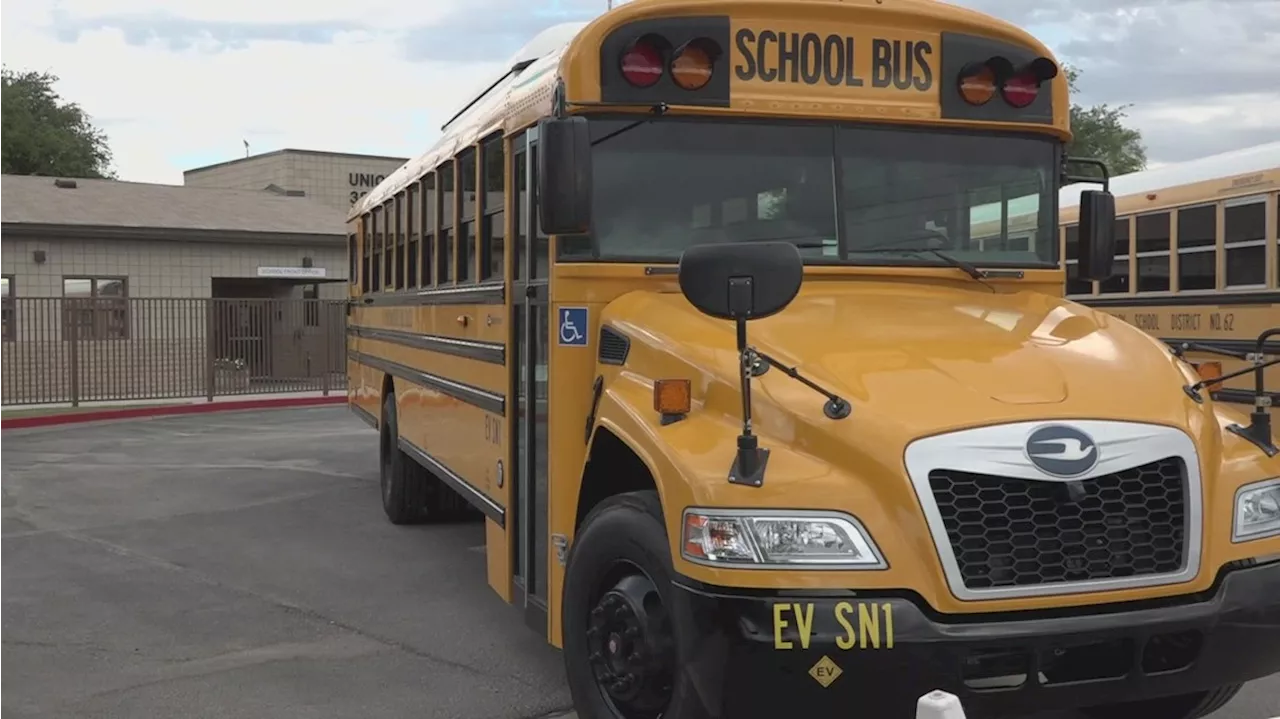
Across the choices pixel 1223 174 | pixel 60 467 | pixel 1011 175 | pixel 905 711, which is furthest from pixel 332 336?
pixel 905 711

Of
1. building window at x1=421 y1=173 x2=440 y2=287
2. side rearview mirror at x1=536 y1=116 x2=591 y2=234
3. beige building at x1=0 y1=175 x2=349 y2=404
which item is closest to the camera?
side rearview mirror at x1=536 y1=116 x2=591 y2=234

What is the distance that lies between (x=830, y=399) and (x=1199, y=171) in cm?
782

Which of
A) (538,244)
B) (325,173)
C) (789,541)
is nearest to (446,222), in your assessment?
(538,244)

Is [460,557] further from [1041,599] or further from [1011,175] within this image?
[1041,599]

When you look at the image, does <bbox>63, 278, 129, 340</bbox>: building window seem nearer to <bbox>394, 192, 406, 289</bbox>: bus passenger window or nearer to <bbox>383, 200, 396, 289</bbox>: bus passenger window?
<bbox>383, 200, 396, 289</bbox>: bus passenger window

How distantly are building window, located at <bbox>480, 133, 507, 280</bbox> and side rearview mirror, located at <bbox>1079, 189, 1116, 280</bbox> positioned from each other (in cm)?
227

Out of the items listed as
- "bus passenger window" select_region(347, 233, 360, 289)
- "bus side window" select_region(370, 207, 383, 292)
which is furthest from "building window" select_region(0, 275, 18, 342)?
"bus side window" select_region(370, 207, 383, 292)

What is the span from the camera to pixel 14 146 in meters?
45.8

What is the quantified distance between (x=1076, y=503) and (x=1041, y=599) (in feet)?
0.83

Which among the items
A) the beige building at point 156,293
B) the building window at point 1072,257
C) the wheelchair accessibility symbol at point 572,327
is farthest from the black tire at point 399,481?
the beige building at point 156,293

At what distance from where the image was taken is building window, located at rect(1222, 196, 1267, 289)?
30.0 ft

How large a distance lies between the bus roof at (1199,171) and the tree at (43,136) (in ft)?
143

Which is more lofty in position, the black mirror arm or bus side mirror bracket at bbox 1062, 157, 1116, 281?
bus side mirror bracket at bbox 1062, 157, 1116, 281

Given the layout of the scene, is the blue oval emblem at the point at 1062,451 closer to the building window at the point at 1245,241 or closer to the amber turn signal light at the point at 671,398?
the amber turn signal light at the point at 671,398
